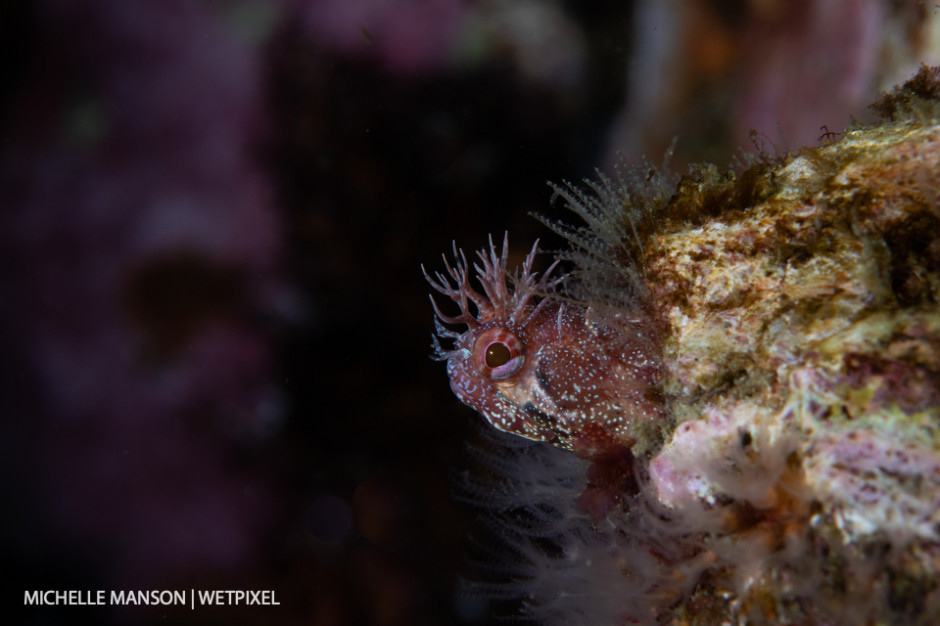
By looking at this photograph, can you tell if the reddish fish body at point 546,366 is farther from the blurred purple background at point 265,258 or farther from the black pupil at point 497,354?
the blurred purple background at point 265,258

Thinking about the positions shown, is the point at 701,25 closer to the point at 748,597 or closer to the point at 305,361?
the point at 305,361

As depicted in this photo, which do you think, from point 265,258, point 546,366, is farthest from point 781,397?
point 265,258

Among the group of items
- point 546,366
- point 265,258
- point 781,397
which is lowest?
point 781,397

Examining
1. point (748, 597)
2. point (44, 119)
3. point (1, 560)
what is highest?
point (44, 119)

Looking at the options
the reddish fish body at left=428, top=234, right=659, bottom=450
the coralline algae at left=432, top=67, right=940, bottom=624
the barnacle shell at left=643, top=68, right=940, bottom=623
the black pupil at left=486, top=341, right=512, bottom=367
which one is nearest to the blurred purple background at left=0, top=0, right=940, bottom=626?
the reddish fish body at left=428, top=234, right=659, bottom=450

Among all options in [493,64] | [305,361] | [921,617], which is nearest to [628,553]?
[921,617]

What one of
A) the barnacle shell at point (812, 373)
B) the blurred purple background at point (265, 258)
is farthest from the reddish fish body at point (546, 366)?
the blurred purple background at point (265, 258)

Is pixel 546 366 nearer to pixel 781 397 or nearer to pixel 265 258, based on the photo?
pixel 781 397
